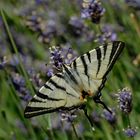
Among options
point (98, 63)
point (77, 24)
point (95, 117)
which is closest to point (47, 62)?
point (77, 24)

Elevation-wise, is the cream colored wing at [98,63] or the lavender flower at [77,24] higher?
the cream colored wing at [98,63]

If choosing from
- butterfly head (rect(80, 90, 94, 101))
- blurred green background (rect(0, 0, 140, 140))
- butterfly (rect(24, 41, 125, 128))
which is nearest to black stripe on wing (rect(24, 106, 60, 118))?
butterfly (rect(24, 41, 125, 128))

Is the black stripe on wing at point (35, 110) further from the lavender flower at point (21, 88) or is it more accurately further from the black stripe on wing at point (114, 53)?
the lavender flower at point (21, 88)

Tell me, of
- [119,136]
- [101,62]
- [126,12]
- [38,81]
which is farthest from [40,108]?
[126,12]

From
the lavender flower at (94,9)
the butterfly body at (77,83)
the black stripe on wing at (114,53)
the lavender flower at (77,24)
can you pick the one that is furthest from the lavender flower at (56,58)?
the lavender flower at (77,24)

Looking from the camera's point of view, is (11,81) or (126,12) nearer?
(11,81)

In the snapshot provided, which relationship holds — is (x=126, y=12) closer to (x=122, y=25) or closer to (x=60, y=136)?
(x=122, y=25)

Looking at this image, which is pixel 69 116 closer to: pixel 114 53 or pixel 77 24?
pixel 114 53

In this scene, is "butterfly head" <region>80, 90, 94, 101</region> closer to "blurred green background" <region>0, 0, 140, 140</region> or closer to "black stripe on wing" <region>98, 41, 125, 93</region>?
"black stripe on wing" <region>98, 41, 125, 93</region>
